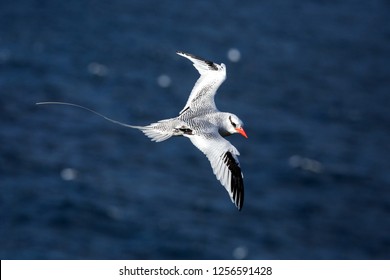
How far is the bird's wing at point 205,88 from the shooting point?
25094 millimetres

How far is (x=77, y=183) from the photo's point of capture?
85688 millimetres

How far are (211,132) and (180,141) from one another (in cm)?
6820

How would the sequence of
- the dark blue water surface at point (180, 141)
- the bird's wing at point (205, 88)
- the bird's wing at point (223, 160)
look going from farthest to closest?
1. the dark blue water surface at point (180, 141)
2. the bird's wing at point (205, 88)
3. the bird's wing at point (223, 160)

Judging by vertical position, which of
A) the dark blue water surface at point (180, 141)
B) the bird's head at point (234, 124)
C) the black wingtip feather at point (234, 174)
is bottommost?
the black wingtip feather at point (234, 174)

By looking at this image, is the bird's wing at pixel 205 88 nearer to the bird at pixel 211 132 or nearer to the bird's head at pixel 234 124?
the bird at pixel 211 132

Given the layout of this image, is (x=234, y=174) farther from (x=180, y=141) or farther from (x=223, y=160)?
(x=180, y=141)

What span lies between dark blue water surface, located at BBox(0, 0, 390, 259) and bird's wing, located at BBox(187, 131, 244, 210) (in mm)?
55236

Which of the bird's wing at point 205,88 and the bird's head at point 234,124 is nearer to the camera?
the bird's head at point 234,124

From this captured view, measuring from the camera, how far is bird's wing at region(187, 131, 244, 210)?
2238 centimetres

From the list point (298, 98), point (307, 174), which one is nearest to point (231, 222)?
point (307, 174)

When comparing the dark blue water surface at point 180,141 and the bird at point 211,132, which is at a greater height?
the dark blue water surface at point 180,141

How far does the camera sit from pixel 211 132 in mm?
23016

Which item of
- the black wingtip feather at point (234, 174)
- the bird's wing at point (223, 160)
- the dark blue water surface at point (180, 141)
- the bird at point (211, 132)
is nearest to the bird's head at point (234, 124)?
the bird at point (211, 132)

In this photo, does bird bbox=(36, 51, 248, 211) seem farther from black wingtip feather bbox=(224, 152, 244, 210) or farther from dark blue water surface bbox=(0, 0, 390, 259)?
dark blue water surface bbox=(0, 0, 390, 259)
